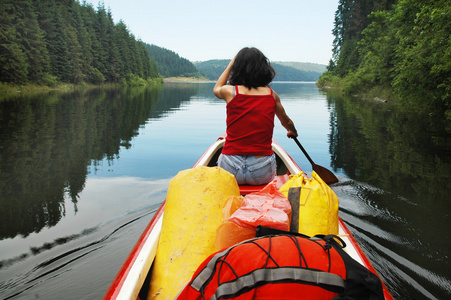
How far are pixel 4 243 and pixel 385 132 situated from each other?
1117cm

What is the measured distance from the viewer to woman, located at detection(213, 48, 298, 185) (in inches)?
120

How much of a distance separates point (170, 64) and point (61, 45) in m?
128

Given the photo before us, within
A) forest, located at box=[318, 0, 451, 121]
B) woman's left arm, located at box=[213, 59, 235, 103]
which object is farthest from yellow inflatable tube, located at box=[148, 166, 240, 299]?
forest, located at box=[318, 0, 451, 121]

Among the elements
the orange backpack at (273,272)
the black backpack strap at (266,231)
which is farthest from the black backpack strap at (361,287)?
the black backpack strap at (266,231)

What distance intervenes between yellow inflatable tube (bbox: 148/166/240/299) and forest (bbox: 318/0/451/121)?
31.1ft

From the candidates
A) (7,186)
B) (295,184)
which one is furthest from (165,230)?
(7,186)

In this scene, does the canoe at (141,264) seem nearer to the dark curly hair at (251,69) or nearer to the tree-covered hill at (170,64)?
the dark curly hair at (251,69)

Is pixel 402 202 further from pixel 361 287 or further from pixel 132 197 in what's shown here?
pixel 361 287

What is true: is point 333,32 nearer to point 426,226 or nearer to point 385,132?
point 385,132

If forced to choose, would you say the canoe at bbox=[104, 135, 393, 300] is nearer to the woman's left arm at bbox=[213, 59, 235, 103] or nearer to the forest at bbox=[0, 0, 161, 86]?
the woman's left arm at bbox=[213, 59, 235, 103]

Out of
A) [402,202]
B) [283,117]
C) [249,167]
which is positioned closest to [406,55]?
[402,202]

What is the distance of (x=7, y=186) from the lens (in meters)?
5.71

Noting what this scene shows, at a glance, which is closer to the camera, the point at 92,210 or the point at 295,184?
the point at 295,184

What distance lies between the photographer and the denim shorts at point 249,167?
340 cm
